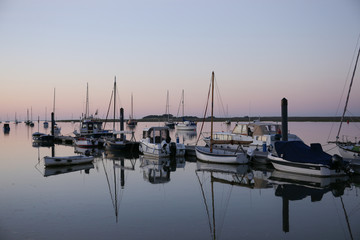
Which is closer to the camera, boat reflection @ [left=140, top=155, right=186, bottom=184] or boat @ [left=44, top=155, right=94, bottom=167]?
boat reflection @ [left=140, top=155, right=186, bottom=184]

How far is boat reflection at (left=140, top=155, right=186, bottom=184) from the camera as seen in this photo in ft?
65.8

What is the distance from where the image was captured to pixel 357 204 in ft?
Result: 45.4

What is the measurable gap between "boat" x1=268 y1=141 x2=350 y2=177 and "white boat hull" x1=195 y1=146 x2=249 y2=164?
8.85 ft

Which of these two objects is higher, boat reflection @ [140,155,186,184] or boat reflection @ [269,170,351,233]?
boat reflection @ [269,170,351,233]

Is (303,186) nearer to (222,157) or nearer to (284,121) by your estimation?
(222,157)

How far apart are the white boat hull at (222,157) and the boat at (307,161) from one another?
8.85 feet

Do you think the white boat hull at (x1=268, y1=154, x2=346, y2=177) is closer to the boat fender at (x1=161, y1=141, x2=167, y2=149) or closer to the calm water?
the calm water

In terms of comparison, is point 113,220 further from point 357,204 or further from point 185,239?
point 357,204

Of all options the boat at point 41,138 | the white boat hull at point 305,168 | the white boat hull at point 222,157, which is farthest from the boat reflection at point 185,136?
the white boat hull at point 305,168

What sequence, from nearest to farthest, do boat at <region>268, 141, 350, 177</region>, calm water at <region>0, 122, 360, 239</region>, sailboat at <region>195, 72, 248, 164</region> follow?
1. calm water at <region>0, 122, 360, 239</region>
2. boat at <region>268, 141, 350, 177</region>
3. sailboat at <region>195, 72, 248, 164</region>

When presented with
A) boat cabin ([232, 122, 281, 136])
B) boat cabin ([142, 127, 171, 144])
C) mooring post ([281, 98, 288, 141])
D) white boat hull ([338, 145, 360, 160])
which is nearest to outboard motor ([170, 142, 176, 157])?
boat cabin ([142, 127, 171, 144])

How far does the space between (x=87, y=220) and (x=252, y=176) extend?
11494 mm

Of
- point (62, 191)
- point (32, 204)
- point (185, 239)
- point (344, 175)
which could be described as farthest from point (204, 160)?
point (185, 239)

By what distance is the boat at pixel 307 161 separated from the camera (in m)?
18.6
